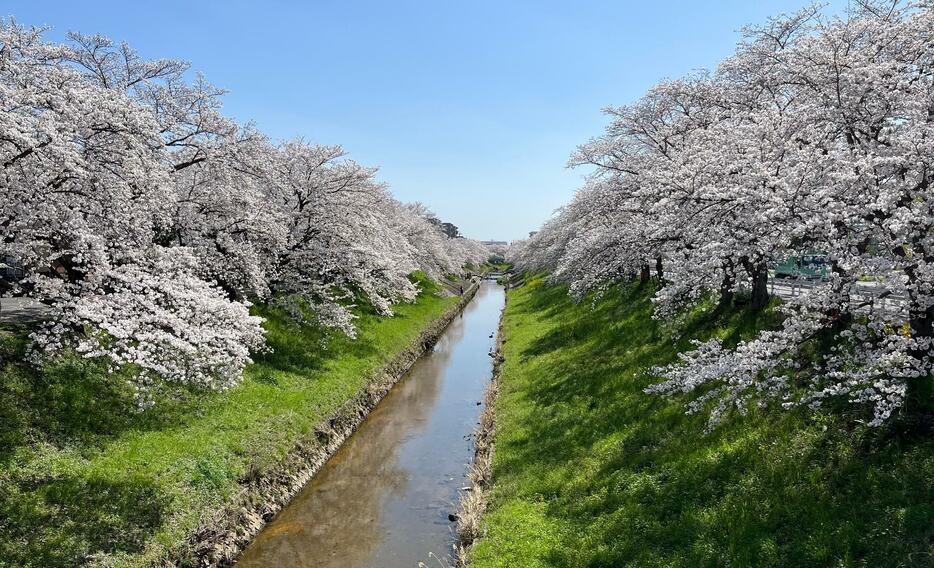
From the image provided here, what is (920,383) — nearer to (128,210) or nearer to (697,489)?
(697,489)

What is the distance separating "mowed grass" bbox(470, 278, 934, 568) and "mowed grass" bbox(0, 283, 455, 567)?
6.64 m

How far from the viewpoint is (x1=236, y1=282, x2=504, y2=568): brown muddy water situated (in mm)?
12875

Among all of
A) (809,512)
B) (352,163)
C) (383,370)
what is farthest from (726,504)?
(352,163)

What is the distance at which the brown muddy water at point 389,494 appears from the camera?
12875 mm

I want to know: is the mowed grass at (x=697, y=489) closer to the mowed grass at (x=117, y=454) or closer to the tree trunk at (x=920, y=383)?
the tree trunk at (x=920, y=383)

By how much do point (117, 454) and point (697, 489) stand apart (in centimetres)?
1306

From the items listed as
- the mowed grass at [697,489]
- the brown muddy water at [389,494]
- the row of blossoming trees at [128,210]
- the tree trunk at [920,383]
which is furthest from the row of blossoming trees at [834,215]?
the row of blossoming trees at [128,210]

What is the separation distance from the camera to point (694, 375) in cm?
1016

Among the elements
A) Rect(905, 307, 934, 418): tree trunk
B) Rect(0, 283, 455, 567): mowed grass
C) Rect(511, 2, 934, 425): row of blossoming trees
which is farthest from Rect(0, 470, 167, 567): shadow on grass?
Rect(905, 307, 934, 418): tree trunk

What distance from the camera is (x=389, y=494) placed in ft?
52.5

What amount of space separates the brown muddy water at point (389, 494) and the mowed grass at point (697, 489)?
2067 millimetres

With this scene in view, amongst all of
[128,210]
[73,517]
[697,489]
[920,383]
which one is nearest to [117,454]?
[73,517]

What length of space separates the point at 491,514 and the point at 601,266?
9.77m

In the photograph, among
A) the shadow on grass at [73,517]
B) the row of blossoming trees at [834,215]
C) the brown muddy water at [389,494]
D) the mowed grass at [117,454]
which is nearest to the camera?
the row of blossoming trees at [834,215]
